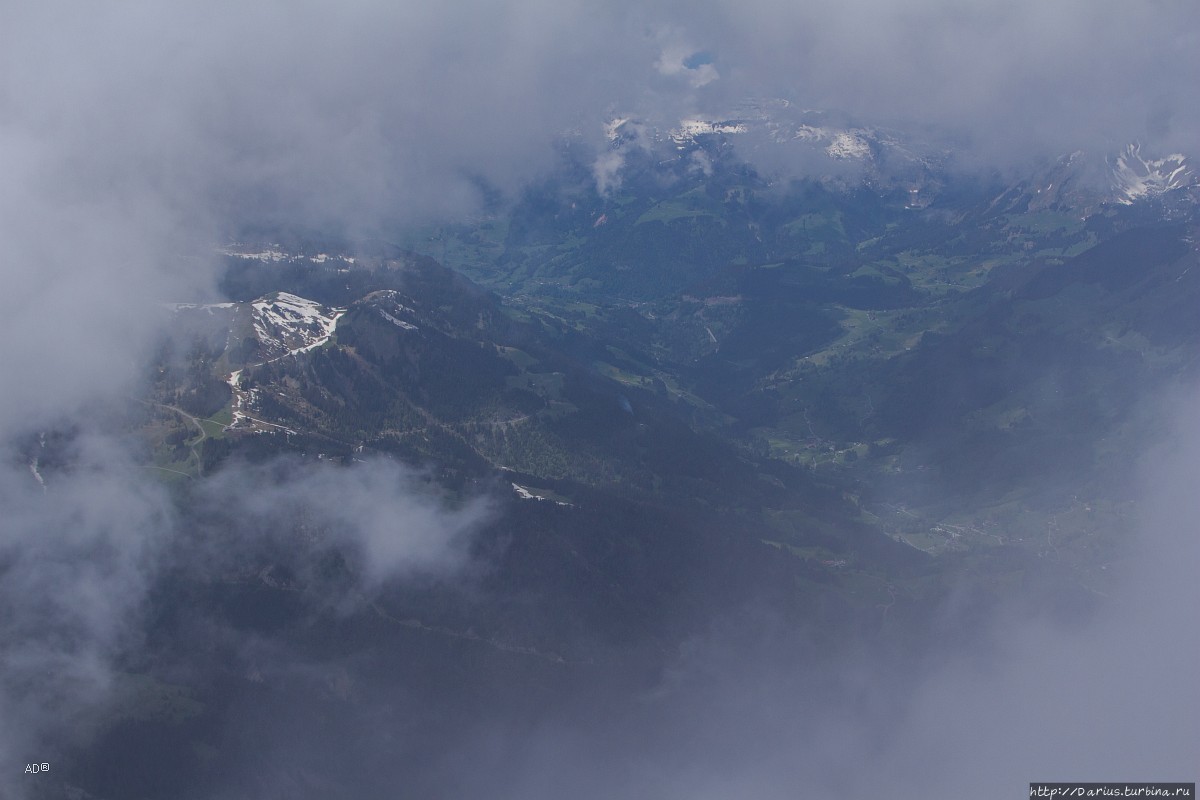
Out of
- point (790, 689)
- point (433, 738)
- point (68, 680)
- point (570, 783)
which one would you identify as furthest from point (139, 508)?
point (790, 689)

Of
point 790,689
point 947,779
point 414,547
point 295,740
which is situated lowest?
point 295,740

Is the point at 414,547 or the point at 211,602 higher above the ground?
the point at 414,547

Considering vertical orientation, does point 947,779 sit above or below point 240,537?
below

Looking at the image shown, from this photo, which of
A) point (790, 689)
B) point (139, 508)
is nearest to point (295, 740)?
point (139, 508)

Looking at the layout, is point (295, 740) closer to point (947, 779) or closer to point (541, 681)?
point (541, 681)

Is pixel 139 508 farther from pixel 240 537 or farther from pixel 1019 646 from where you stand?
pixel 1019 646

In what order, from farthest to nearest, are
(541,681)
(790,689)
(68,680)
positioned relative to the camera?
(790,689) < (541,681) < (68,680)

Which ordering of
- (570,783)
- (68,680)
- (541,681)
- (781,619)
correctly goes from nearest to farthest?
(68,680) < (570,783) < (541,681) < (781,619)

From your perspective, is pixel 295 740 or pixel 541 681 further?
pixel 541 681

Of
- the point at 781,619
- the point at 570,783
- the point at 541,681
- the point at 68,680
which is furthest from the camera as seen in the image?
the point at 781,619
